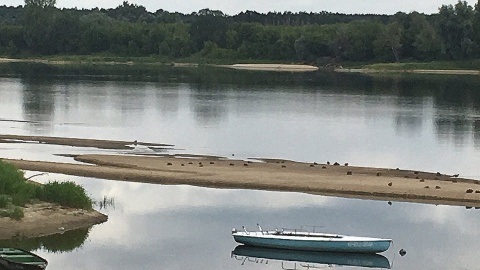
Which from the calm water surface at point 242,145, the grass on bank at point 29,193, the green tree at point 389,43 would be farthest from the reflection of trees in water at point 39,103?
the green tree at point 389,43

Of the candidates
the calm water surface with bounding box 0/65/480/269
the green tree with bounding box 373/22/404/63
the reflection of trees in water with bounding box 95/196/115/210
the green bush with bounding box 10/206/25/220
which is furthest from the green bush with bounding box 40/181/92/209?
the green tree with bounding box 373/22/404/63

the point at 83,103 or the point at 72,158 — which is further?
the point at 83,103

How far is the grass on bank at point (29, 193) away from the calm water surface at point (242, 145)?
72.5 inches

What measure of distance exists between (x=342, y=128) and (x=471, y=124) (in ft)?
37.9

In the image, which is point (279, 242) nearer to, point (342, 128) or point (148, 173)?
point (148, 173)

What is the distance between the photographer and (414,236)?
39375 mm

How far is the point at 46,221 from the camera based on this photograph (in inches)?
1459

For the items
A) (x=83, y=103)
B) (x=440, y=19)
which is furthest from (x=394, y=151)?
(x=440, y=19)

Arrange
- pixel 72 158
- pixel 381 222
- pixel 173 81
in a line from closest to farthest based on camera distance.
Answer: pixel 381 222
pixel 72 158
pixel 173 81

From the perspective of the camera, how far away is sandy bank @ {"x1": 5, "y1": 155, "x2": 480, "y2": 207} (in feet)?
153

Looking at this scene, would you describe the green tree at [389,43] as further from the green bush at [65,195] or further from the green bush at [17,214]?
the green bush at [17,214]

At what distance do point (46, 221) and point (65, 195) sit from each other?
2232mm

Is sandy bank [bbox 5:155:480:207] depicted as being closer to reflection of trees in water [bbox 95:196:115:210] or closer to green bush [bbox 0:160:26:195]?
reflection of trees in water [bbox 95:196:115:210]

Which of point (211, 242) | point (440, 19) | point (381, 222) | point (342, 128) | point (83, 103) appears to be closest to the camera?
point (211, 242)
